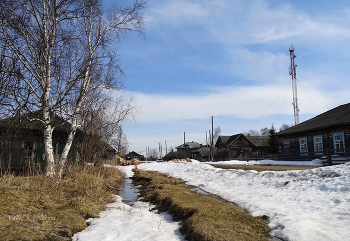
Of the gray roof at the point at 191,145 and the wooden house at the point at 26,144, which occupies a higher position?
the gray roof at the point at 191,145

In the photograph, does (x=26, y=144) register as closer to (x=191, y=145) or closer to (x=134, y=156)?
(x=191, y=145)

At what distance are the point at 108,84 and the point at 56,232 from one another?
1015cm

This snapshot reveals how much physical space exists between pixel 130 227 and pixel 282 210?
3.52m

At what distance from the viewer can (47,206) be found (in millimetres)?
7906

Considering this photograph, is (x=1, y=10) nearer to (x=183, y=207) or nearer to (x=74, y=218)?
(x=74, y=218)

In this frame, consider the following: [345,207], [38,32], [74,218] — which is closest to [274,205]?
[345,207]

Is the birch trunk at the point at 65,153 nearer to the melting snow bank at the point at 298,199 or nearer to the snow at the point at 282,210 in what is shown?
the snow at the point at 282,210

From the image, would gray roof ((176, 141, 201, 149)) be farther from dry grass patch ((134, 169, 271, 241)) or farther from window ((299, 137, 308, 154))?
dry grass patch ((134, 169, 271, 241))

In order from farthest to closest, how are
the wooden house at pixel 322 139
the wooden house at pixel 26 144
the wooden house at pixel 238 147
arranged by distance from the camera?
the wooden house at pixel 238 147 < the wooden house at pixel 322 139 < the wooden house at pixel 26 144

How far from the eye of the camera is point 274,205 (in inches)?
291

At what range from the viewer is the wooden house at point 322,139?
75.9 feet

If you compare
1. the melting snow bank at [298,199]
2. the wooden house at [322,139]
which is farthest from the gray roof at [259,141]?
the melting snow bank at [298,199]

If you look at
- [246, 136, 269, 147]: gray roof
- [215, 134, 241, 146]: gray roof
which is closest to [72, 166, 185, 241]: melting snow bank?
[215, 134, 241, 146]: gray roof

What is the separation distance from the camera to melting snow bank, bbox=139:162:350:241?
17.0 ft
